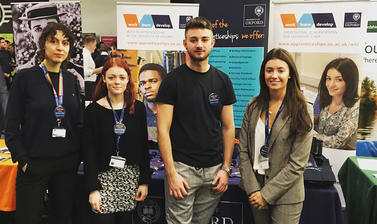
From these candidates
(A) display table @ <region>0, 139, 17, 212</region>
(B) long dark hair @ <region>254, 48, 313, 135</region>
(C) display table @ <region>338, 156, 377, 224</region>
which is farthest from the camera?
(A) display table @ <region>0, 139, 17, 212</region>

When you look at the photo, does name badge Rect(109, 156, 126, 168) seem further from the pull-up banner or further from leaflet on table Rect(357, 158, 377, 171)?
leaflet on table Rect(357, 158, 377, 171)

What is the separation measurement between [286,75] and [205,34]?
51 centimetres

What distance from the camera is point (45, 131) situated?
5.64ft

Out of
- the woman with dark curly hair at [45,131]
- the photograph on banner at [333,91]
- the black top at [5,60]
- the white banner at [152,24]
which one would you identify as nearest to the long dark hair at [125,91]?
the woman with dark curly hair at [45,131]

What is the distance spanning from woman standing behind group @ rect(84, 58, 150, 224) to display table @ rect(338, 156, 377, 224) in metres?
1.50

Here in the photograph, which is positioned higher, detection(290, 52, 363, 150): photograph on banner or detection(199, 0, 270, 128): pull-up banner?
detection(199, 0, 270, 128): pull-up banner

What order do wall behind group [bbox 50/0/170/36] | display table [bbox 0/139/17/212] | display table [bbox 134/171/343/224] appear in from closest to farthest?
display table [bbox 134/171/343/224] < display table [bbox 0/139/17/212] < wall behind group [bbox 50/0/170/36]

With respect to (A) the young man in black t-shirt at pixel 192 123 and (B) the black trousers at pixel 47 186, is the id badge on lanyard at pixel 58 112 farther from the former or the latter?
(A) the young man in black t-shirt at pixel 192 123

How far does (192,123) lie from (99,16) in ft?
25.4

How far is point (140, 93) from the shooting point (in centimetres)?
285

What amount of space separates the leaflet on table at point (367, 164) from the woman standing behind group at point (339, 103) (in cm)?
41

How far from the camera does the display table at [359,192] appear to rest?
1.94 metres

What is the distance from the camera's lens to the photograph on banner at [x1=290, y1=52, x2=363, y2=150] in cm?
280

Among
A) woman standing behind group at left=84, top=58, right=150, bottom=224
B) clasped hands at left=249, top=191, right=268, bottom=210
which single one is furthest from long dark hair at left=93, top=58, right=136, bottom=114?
clasped hands at left=249, top=191, right=268, bottom=210
